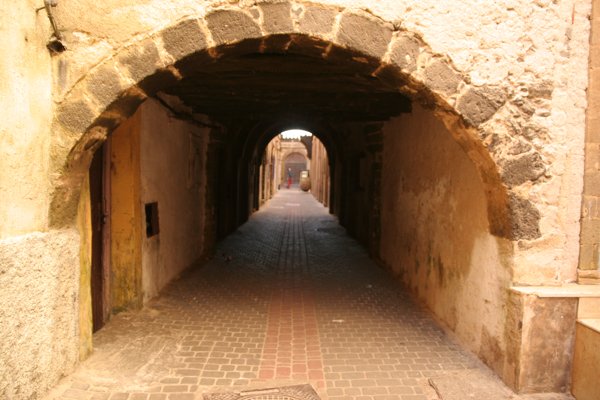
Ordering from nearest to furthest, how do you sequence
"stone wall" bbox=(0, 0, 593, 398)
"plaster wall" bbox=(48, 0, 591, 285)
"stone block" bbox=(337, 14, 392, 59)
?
"stone wall" bbox=(0, 0, 593, 398) → "stone block" bbox=(337, 14, 392, 59) → "plaster wall" bbox=(48, 0, 591, 285)

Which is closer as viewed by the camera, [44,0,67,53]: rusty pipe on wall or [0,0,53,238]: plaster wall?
[0,0,53,238]: plaster wall

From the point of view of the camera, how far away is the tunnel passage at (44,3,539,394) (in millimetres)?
2795

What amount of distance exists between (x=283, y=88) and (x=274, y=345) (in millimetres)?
3070

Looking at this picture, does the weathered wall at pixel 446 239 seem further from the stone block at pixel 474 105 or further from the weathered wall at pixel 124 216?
the weathered wall at pixel 124 216

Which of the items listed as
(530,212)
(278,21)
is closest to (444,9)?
(278,21)

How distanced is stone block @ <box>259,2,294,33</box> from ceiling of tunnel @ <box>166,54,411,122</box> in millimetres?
636

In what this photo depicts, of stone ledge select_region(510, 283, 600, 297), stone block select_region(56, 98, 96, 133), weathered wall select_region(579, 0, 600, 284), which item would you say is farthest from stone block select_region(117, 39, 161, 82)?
weathered wall select_region(579, 0, 600, 284)

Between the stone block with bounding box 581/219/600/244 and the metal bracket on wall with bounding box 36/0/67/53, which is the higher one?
the metal bracket on wall with bounding box 36/0/67/53

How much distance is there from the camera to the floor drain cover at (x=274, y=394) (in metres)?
2.88

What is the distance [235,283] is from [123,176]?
2.28 metres

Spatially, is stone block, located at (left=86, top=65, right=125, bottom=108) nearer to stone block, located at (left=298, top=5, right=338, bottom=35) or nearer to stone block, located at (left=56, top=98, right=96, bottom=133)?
stone block, located at (left=56, top=98, right=96, bottom=133)

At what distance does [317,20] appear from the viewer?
2.82 metres

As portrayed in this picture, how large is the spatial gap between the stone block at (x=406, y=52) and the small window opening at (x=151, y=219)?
11.4 ft

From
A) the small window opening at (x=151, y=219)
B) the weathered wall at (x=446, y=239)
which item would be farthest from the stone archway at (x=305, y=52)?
the small window opening at (x=151, y=219)
